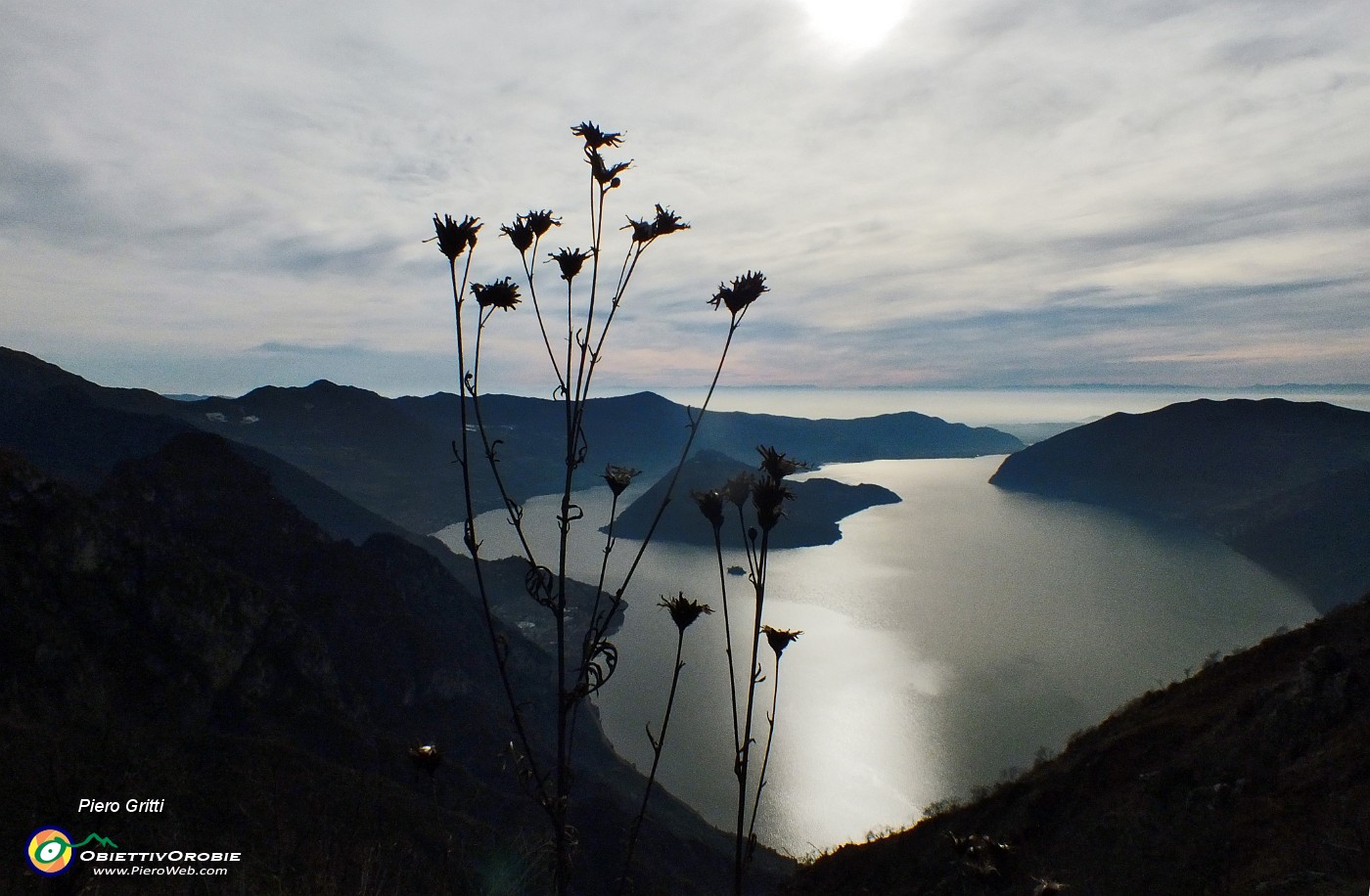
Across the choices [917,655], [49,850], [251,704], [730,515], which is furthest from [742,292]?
[730,515]

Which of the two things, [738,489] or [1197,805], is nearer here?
[738,489]

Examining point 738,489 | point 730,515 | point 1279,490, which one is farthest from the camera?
point 1279,490

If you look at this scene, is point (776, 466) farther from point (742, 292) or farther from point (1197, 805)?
point (1197, 805)

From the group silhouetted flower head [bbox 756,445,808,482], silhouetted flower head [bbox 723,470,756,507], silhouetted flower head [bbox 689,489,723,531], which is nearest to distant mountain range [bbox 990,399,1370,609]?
silhouetted flower head [bbox 723,470,756,507]

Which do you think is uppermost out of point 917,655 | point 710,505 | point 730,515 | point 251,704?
point 710,505

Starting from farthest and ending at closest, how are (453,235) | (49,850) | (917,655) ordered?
1. (917,655)
2. (49,850)
3. (453,235)

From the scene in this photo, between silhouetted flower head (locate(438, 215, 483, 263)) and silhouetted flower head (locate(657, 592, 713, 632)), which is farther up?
silhouetted flower head (locate(438, 215, 483, 263))

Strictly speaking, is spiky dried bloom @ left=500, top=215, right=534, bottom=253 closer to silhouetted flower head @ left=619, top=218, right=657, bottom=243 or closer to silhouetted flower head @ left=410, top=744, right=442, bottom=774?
silhouetted flower head @ left=619, top=218, right=657, bottom=243

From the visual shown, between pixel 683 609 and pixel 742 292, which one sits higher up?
pixel 742 292
